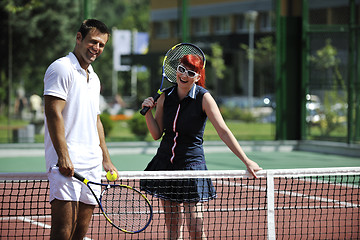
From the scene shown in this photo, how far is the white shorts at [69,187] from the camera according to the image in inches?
126

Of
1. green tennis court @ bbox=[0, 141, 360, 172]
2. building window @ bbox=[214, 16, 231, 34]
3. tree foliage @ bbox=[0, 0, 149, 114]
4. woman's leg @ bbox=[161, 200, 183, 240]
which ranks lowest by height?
green tennis court @ bbox=[0, 141, 360, 172]

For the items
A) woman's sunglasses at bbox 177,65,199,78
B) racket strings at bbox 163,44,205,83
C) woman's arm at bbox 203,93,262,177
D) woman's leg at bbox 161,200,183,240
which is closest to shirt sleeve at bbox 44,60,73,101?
woman's sunglasses at bbox 177,65,199,78

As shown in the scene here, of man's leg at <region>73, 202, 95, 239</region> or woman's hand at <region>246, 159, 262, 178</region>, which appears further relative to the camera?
woman's hand at <region>246, 159, 262, 178</region>

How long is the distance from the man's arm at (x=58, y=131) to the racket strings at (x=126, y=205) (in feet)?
1.67

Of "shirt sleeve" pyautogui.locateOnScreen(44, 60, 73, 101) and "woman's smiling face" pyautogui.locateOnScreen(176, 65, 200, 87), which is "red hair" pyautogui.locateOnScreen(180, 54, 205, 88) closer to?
"woman's smiling face" pyautogui.locateOnScreen(176, 65, 200, 87)

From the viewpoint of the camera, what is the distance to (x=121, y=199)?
380cm

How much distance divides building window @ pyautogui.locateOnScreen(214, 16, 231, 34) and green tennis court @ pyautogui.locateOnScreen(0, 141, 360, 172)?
504 centimetres

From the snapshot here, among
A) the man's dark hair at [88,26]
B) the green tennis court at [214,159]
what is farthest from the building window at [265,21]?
the man's dark hair at [88,26]

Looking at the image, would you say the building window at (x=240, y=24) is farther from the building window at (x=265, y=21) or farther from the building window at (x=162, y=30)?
the building window at (x=162, y=30)

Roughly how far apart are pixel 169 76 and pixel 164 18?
10.8 metres

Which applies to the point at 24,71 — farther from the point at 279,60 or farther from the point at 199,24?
the point at 279,60

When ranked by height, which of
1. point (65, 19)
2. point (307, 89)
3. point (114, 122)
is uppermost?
point (65, 19)

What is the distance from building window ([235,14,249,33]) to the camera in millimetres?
16339

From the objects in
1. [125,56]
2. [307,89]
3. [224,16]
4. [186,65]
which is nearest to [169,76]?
[186,65]
